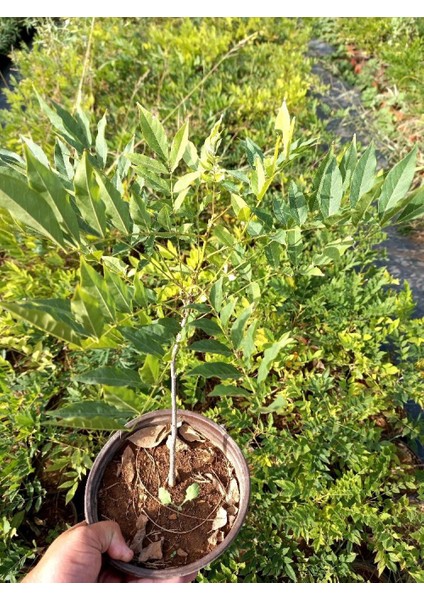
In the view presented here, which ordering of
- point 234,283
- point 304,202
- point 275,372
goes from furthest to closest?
point 275,372, point 234,283, point 304,202

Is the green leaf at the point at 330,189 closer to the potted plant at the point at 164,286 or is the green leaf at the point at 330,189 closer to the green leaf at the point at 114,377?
the potted plant at the point at 164,286

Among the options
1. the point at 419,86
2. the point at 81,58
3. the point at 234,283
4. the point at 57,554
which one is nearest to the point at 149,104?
the point at 81,58

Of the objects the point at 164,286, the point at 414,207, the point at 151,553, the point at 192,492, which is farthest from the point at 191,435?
the point at 414,207

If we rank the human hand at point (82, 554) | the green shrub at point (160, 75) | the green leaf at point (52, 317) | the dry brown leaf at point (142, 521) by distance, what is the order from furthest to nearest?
1. the green shrub at point (160, 75)
2. the dry brown leaf at point (142, 521)
3. the human hand at point (82, 554)
4. the green leaf at point (52, 317)

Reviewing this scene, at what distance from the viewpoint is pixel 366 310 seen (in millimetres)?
1505

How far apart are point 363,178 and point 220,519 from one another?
0.76m

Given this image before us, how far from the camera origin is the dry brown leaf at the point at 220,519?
3.44 ft

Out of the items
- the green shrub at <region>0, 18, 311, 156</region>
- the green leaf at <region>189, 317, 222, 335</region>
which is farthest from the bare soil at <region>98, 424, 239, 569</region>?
the green shrub at <region>0, 18, 311, 156</region>

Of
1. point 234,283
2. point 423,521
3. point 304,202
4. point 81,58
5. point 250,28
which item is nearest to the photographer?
point 304,202

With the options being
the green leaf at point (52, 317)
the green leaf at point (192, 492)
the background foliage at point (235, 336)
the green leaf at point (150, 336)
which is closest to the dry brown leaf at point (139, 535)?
the green leaf at point (192, 492)

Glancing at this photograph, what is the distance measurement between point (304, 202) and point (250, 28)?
8.47 ft

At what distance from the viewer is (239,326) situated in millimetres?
732

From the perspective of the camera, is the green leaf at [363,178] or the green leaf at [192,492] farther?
the green leaf at [192,492]

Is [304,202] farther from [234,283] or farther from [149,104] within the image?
[149,104]
